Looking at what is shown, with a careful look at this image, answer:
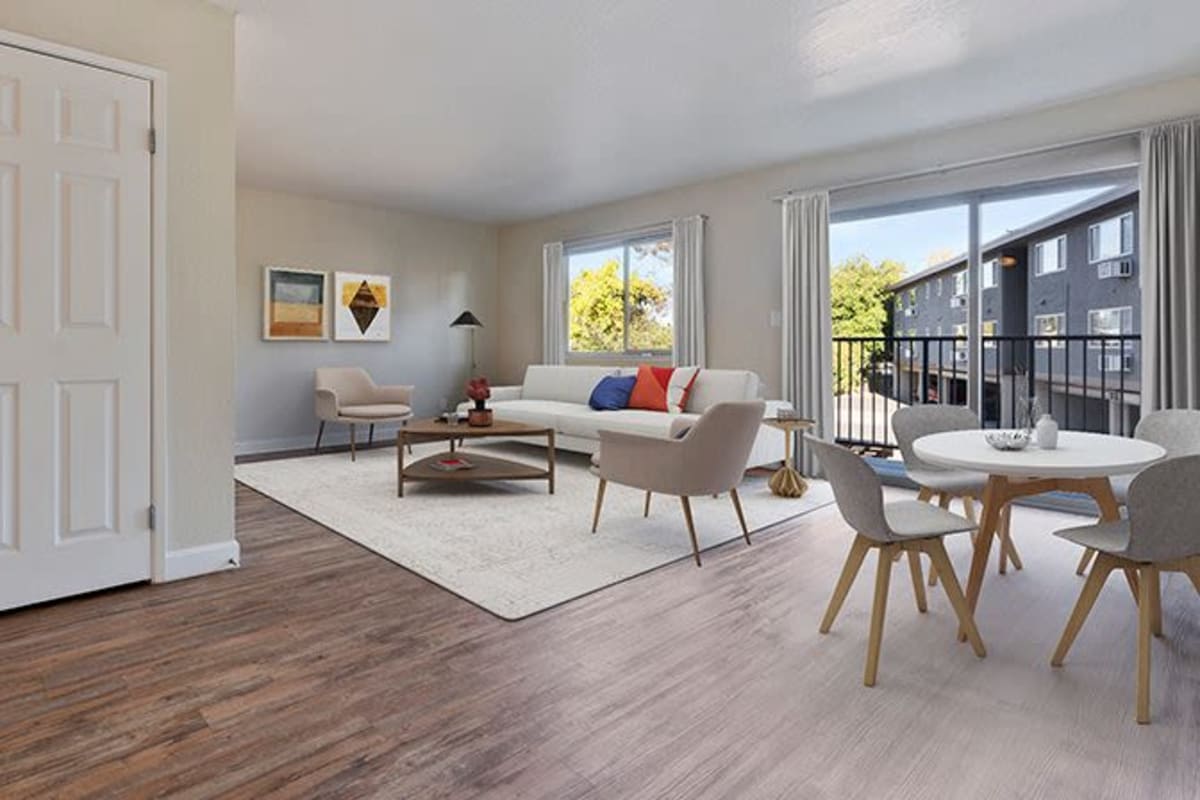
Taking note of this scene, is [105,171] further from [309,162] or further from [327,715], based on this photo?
[309,162]

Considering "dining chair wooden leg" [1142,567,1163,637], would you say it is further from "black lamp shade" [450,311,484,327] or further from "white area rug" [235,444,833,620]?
"black lamp shade" [450,311,484,327]

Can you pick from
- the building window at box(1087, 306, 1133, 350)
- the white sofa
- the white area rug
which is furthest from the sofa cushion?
the building window at box(1087, 306, 1133, 350)

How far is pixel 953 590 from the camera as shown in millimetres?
2152

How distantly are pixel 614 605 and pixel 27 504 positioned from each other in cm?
224

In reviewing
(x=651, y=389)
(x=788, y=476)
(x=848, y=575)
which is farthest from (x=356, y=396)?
(x=848, y=575)

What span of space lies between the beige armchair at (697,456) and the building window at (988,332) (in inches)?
96.5

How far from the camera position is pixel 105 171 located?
8.48ft

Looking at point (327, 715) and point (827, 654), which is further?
point (827, 654)

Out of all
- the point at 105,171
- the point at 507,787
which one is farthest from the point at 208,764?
the point at 105,171

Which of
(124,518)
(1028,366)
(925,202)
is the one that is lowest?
(124,518)

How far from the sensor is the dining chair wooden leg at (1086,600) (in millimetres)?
1993

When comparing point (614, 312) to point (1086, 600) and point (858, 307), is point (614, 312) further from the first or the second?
point (1086, 600)

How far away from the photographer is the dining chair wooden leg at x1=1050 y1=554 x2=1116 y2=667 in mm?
1993

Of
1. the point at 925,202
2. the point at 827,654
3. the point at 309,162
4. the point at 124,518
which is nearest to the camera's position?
the point at 827,654
